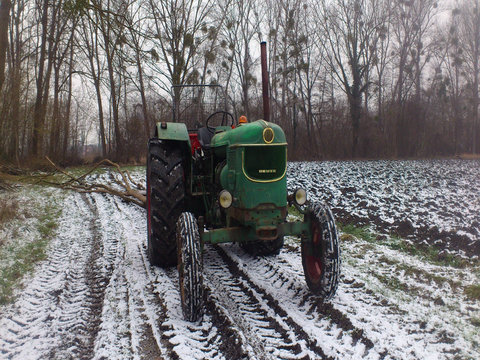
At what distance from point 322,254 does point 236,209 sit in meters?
0.87

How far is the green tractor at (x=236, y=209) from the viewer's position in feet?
10.5

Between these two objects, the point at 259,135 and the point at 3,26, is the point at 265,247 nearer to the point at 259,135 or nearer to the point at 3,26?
the point at 259,135

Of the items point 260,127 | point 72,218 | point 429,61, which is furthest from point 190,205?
point 429,61

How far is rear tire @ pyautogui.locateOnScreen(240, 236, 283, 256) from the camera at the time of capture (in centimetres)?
462

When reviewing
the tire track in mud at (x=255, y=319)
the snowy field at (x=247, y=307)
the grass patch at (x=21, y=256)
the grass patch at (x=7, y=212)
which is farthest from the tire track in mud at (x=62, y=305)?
the grass patch at (x=7, y=212)

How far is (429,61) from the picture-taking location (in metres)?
29.7

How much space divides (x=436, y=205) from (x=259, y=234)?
5345 mm

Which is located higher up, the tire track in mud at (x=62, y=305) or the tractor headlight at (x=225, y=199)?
the tractor headlight at (x=225, y=199)

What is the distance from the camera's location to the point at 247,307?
3371 millimetres

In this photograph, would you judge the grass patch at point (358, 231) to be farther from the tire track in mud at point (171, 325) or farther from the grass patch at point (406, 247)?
the tire track in mud at point (171, 325)

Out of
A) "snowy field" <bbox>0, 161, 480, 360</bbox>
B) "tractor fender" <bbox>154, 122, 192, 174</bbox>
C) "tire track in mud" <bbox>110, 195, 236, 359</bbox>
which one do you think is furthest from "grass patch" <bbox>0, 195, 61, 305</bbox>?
"tractor fender" <bbox>154, 122, 192, 174</bbox>

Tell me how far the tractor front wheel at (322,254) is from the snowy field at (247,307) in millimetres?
177

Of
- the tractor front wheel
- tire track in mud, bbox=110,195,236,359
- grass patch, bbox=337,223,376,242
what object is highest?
the tractor front wheel

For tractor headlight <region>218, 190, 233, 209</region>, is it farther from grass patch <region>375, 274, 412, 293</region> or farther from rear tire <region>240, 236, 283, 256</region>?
grass patch <region>375, 274, 412, 293</region>
